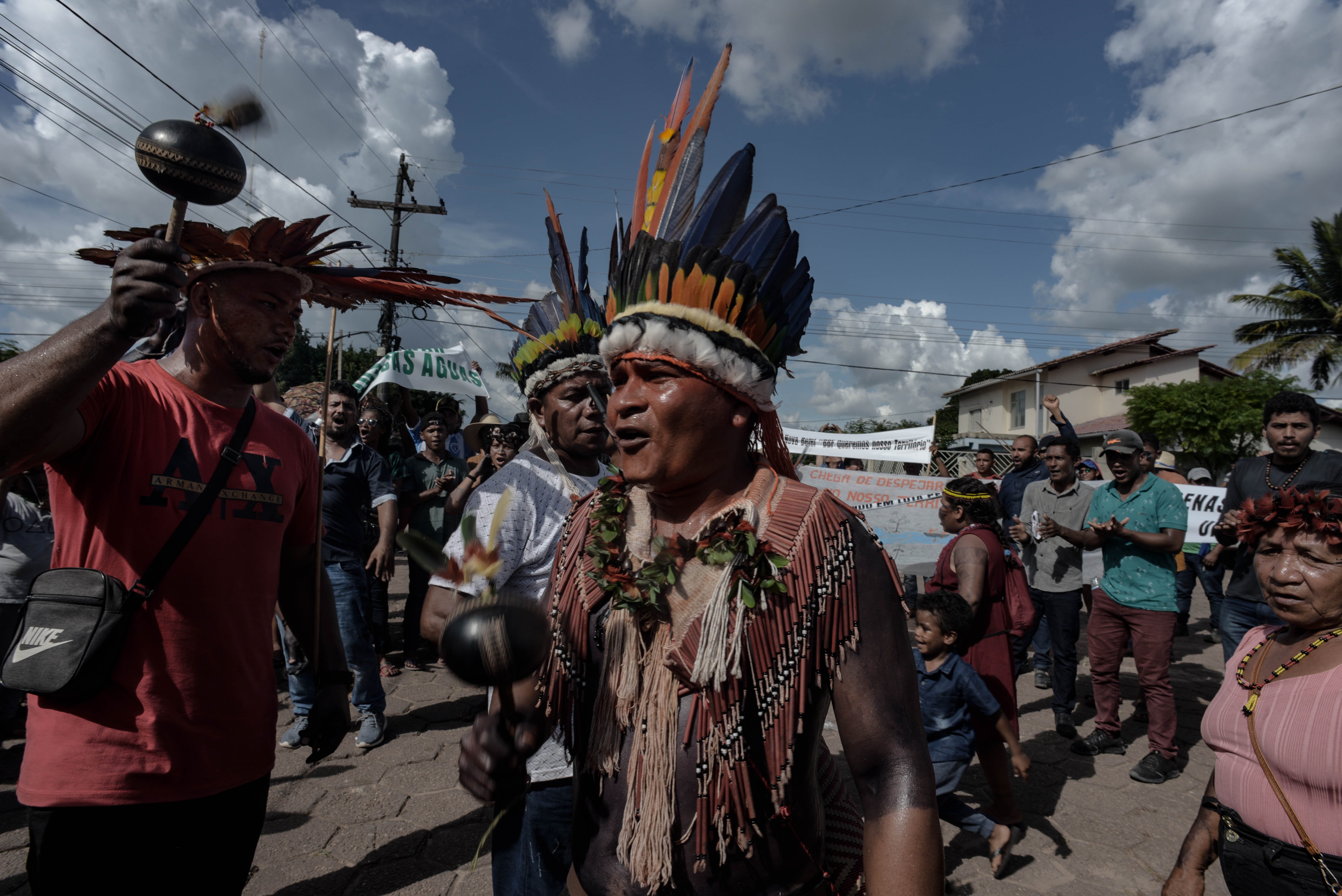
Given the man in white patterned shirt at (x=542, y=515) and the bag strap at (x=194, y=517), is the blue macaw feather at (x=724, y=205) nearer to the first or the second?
the man in white patterned shirt at (x=542, y=515)

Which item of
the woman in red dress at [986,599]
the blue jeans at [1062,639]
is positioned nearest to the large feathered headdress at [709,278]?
the woman in red dress at [986,599]

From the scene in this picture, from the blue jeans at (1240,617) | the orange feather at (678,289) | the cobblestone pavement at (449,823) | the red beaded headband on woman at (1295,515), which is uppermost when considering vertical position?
the orange feather at (678,289)

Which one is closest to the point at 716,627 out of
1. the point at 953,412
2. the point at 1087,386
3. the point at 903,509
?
the point at 903,509

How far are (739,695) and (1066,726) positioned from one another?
476cm

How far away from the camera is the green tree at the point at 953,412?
48.5 m

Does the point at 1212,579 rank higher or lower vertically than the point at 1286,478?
lower

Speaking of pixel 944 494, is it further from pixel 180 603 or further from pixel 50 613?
pixel 50 613

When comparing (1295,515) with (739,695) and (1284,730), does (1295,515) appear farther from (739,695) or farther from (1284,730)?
(739,695)

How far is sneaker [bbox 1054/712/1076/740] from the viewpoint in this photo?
193 inches

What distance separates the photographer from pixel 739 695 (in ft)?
4.46

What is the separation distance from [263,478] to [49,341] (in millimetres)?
780

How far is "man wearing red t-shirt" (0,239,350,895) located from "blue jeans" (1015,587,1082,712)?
4815mm

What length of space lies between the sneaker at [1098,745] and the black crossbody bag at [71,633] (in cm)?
538

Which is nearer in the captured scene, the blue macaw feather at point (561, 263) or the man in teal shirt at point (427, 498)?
the blue macaw feather at point (561, 263)
